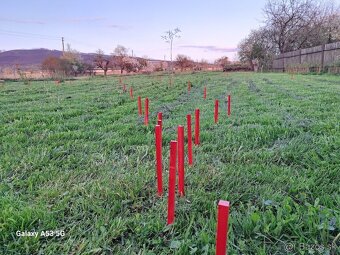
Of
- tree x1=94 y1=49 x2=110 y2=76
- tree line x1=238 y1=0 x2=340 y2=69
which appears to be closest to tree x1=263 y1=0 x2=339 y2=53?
tree line x1=238 y1=0 x2=340 y2=69

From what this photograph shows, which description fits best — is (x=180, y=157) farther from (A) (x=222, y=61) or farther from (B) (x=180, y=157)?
(A) (x=222, y=61)

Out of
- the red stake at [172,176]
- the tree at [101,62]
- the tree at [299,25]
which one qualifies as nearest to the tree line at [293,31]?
the tree at [299,25]

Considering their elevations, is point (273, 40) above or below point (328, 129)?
above

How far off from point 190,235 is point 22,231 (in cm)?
103

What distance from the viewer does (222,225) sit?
0.96m

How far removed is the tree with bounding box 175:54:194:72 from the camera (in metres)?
44.7

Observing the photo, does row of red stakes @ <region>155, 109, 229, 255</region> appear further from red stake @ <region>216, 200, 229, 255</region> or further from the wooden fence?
the wooden fence

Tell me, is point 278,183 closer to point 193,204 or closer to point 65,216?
point 193,204

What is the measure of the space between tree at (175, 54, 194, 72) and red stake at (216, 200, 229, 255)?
44415 millimetres

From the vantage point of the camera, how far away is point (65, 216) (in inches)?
70.4

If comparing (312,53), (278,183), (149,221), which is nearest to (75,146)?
(149,221)

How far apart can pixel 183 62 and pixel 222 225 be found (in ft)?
148

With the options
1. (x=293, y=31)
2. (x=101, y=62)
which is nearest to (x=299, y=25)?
(x=293, y=31)

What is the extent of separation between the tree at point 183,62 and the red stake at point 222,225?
44415mm
